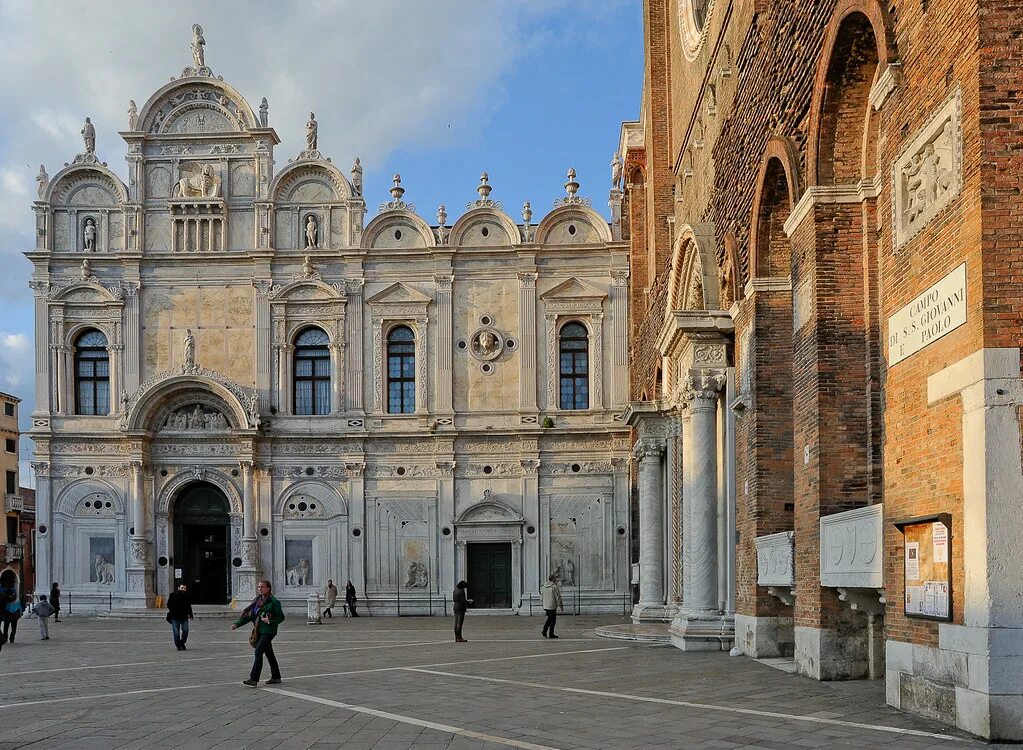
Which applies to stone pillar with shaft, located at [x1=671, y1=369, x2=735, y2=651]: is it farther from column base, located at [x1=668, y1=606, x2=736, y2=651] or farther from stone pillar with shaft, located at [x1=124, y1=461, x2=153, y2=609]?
stone pillar with shaft, located at [x1=124, y1=461, x2=153, y2=609]

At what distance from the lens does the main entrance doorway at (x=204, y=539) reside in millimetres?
39312

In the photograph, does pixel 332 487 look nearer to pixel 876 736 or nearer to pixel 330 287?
pixel 330 287

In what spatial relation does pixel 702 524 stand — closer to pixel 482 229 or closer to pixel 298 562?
pixel 298 562

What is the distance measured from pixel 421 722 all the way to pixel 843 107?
776cm

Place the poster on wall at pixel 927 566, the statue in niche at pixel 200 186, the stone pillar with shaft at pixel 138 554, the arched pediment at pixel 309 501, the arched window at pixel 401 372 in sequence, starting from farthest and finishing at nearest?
the statue in niche at pixel 200 186 → the arched window at pixel 401 372 → the arched pediment at pixel 309 501 → the stone pillar with shaft at pixel 138 554 → the poster on wall at pixel 927 566

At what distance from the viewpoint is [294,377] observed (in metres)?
39.7

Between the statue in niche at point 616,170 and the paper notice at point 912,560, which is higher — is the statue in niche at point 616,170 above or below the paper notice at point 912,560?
above

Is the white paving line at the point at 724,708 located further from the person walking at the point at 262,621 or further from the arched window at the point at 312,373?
the arched window at the point at 312,373

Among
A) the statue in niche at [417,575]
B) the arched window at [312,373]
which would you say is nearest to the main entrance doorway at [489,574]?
the statue in niche at [417,575]

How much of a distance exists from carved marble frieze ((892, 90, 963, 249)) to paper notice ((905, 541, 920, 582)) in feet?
8.51

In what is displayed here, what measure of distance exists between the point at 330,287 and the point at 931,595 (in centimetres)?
3148

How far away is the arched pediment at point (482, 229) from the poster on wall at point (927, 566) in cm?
3012

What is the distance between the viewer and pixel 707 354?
779 inches

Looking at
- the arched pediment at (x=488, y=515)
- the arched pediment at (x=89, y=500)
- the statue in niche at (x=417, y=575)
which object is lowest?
the statue in niche at (x=417, y=575)
